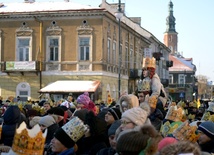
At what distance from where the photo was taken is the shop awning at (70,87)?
33812 mm

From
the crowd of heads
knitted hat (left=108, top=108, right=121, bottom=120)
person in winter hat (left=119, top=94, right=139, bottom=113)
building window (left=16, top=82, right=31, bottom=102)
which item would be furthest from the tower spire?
knitted hat (left=108, top=108, right=121, bottom=120)

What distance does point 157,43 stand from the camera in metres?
63.5

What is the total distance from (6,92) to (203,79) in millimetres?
98419

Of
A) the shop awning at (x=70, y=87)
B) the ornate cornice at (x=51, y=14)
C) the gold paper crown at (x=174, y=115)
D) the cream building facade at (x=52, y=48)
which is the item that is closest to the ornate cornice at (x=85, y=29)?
the cream building facade at (x=52, y=48)

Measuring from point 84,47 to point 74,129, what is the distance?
30.1 meters

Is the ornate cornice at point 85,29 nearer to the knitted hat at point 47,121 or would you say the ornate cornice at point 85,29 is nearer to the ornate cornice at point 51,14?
the ornate cornice at point 51,14

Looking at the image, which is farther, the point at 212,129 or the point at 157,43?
the point at 157,43

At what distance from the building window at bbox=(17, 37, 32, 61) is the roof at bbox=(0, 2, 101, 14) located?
90.9 inches

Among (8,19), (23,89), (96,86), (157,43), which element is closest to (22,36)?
(8,19)

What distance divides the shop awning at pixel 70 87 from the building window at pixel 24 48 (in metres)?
3.17

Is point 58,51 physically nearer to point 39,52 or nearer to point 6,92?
point 39,52

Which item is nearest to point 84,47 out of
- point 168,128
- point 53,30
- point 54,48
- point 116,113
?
point 54,48

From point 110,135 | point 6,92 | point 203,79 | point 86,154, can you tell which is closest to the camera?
point 110,135

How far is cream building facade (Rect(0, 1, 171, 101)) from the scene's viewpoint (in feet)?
116
